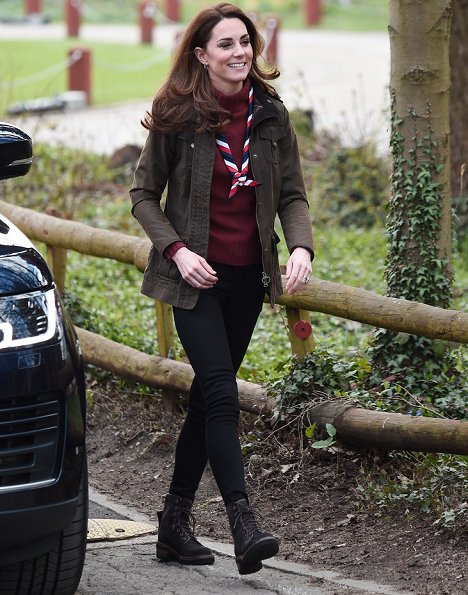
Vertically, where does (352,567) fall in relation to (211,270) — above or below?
below

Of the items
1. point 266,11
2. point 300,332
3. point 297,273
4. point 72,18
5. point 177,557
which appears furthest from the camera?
point 266,11

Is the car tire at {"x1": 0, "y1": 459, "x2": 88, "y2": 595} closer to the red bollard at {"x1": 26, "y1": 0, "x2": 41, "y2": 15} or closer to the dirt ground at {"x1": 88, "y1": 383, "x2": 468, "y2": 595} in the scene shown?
the dirt ground at {"x1": 88, "y1": 383, "x2": 468, "y2": 595}

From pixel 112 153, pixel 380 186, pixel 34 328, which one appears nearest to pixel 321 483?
pixel 34 328

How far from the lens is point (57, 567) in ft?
14.3

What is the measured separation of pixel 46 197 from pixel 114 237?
16.4 feet

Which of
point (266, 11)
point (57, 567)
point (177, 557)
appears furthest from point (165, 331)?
point (266, 11)

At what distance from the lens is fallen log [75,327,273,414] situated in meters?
6.02

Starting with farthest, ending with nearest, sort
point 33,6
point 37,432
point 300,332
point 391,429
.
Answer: point 33,6, point 300,332, point 391,429, point 37,432

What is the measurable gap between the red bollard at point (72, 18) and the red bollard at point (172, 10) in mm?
5211

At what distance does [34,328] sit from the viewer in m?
4.07

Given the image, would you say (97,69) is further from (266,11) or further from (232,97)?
(232,97)

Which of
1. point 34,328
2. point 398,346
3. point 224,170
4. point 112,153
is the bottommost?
point 112,153

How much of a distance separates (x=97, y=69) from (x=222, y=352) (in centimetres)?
2093

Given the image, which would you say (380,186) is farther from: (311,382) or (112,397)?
(311,382)
